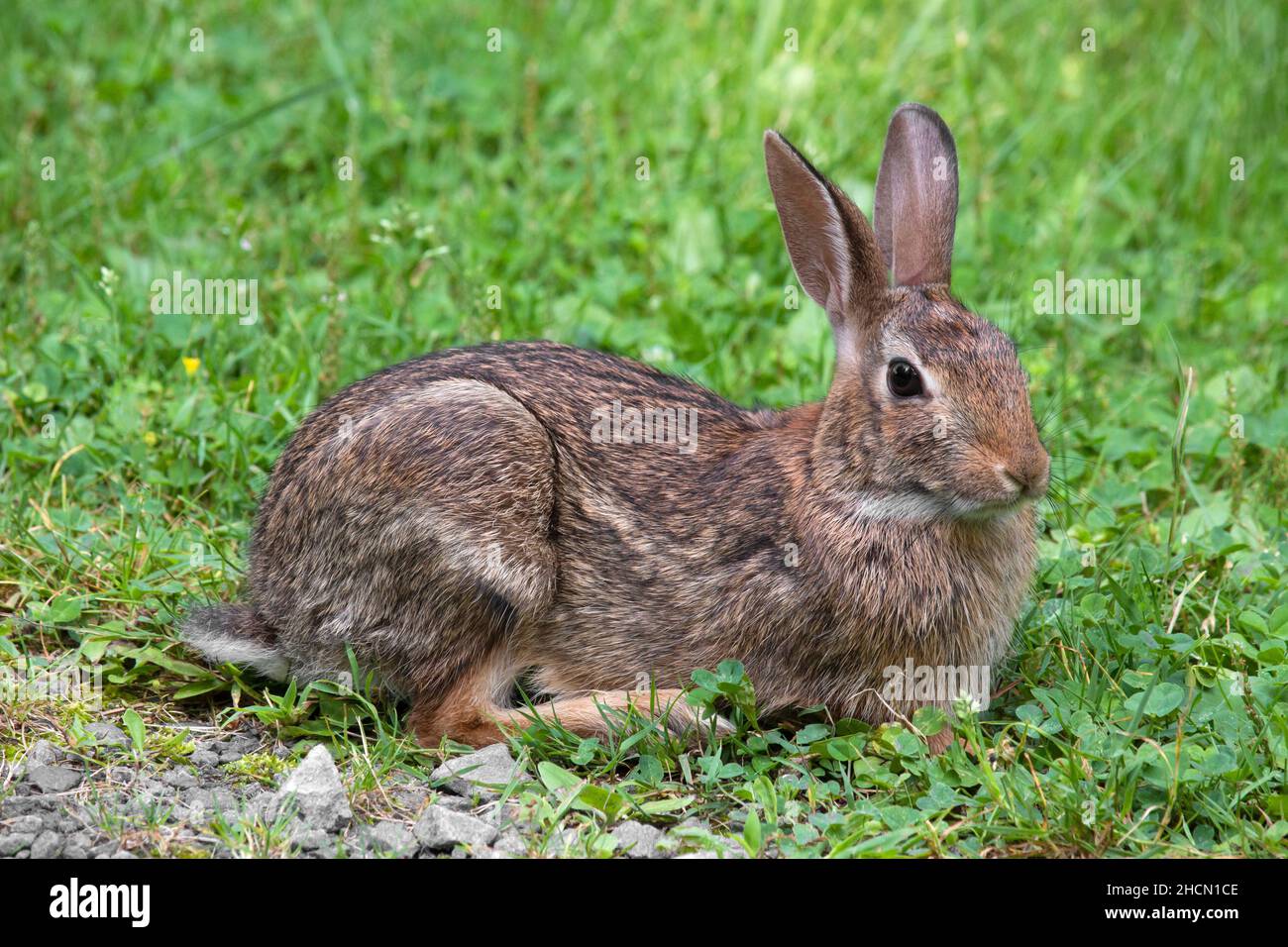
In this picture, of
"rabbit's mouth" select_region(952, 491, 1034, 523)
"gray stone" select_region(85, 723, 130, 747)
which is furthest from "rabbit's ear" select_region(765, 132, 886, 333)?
"gray stone" select_region(85, 723, 130, 747)

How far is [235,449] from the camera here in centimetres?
627

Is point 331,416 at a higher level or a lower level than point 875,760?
higher

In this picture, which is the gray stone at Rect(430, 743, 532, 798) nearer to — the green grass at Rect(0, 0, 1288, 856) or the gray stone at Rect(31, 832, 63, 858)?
the green grass at Rect(0, 0, 1288, 856)

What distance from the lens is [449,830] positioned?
177 inches

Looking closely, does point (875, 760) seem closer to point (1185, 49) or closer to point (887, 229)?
point (887, 229)

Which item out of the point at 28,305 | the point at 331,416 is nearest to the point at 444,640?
the point at 331,416

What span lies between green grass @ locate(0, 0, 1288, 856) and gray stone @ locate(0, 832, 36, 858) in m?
0.62

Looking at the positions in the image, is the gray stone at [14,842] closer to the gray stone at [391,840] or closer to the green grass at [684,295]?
the green grass at [684,295]

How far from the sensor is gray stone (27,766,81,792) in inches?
186

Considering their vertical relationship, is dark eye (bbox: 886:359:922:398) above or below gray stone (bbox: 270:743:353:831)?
above

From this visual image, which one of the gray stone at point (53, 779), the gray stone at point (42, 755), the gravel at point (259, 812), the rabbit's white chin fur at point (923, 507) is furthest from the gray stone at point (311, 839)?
the rabbit's white chin fur at point (923, 507)

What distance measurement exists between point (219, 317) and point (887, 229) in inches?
118

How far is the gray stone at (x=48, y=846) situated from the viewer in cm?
436

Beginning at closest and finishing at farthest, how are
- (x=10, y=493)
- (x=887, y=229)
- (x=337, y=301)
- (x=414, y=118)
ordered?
(x=887, y=229), (x=10, y=493), (x=337, y=301), (x=414, y=118)
